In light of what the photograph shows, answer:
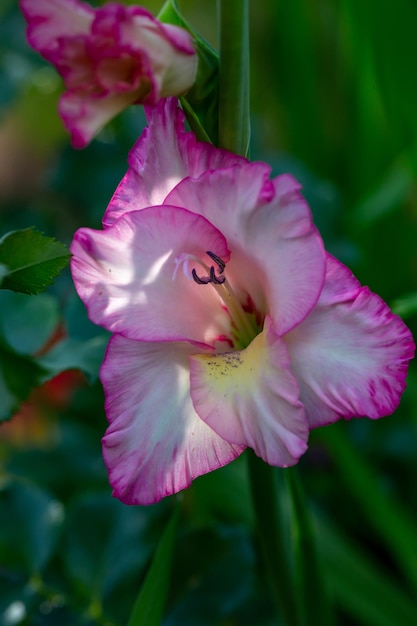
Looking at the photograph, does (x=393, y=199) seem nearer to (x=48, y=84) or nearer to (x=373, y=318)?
(x=48, y=84)

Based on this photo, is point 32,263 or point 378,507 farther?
point 378,507

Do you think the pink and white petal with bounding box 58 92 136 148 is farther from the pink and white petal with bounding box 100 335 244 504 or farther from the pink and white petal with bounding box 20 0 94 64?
the pink and white petal with bounding box 100 335 244 504

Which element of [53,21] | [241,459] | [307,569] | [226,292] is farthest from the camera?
[241,459]

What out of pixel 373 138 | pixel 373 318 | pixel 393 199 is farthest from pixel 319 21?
pixel 373 318

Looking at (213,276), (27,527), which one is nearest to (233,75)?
(213,276)

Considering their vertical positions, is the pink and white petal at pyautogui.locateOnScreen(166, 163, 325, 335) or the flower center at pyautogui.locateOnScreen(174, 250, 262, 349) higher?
the pink and white petal at pyautogui.locateOnScreen(166, 163, 325, 335)

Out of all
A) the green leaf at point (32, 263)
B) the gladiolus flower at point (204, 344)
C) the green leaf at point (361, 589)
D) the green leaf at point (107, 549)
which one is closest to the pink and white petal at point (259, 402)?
the gladiolus flower at point (204, 344)

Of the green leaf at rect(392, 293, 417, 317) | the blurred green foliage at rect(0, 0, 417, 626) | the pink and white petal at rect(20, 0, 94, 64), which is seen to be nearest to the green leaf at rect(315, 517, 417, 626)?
the blurred green foliage at rect(0, 0, 417, 626)

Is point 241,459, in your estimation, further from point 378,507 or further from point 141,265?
point 141,265
